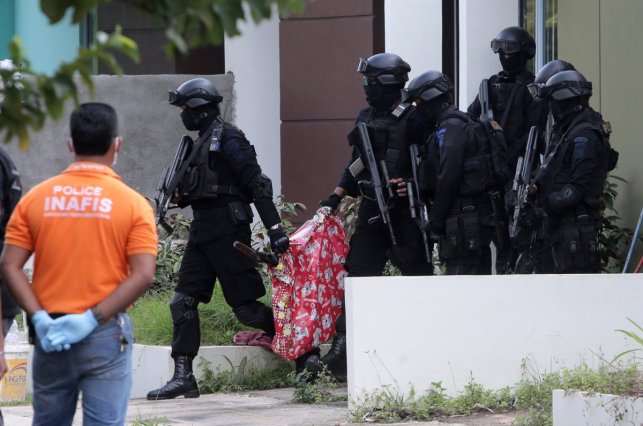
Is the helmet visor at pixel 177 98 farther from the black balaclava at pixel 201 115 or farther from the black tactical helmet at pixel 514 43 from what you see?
the black tactical helmet at pixel 514 43

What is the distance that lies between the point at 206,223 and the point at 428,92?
1642mm

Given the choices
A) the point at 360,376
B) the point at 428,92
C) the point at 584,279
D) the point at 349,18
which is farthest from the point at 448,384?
the point at 349,18

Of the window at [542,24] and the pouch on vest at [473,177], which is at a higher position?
the window at [542,24]

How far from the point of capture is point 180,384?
809 centimetres

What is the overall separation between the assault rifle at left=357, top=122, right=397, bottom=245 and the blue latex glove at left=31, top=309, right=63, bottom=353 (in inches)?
154

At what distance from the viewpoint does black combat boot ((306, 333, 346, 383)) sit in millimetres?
8070

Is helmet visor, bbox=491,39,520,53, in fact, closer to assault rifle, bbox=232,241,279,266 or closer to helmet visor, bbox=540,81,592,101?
helmet visor, bbox=540,81,592,101

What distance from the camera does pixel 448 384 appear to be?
22.7ft

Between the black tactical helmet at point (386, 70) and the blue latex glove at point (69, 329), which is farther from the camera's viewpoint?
the black tactical helmet at point (386, 70)

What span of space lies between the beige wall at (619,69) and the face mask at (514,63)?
3.20 feet

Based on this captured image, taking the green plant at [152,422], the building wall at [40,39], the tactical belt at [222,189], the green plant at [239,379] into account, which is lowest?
the green plant at [239,379]

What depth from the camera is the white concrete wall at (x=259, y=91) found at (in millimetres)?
Result: 13062

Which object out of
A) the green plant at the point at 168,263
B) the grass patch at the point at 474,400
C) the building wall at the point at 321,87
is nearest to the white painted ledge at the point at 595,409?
the grass patch at the point at 474,400

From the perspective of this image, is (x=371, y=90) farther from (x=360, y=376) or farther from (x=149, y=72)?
(x=149, y=72)
